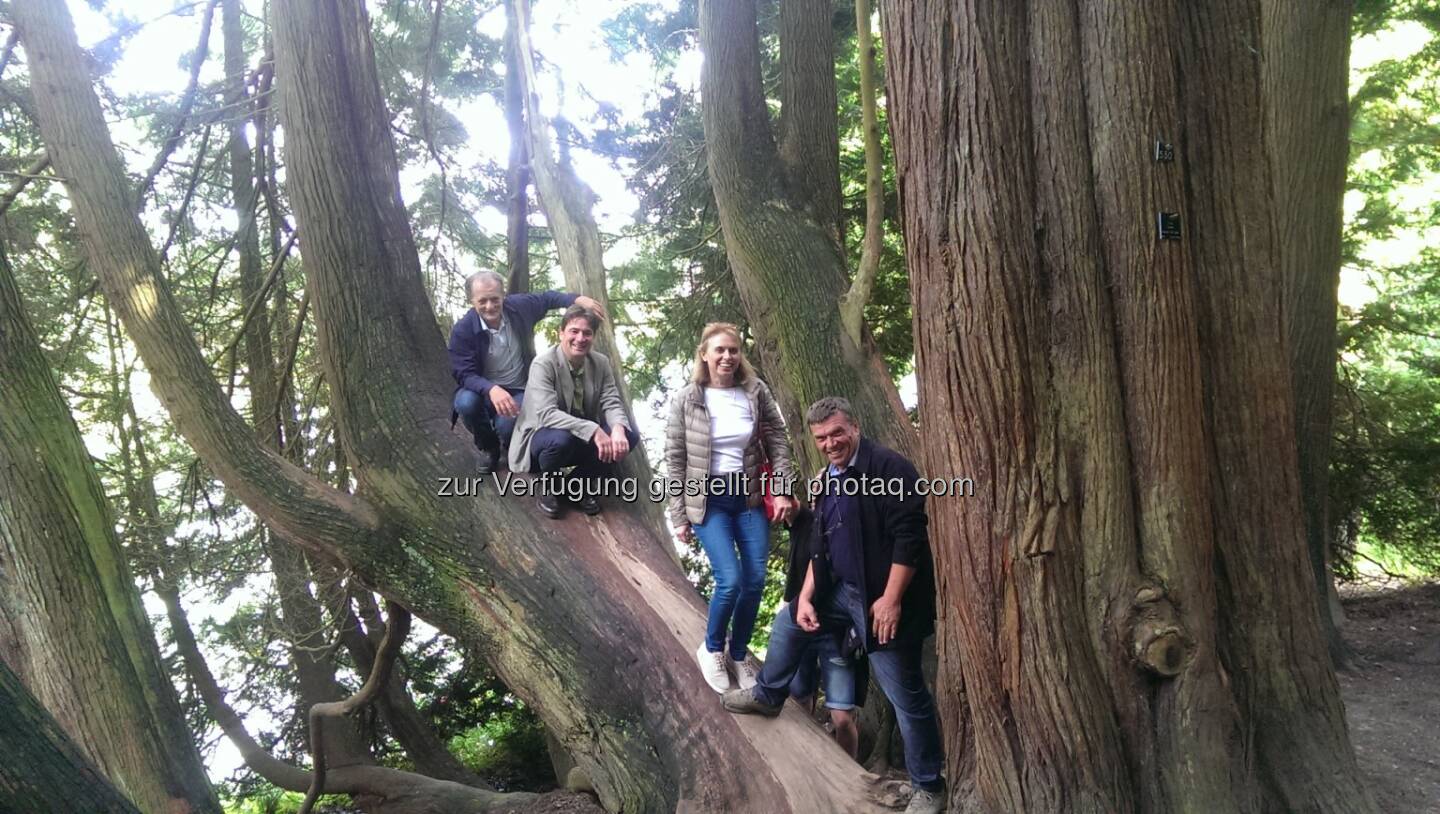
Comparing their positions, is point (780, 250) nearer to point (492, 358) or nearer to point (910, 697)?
point (492, 358)

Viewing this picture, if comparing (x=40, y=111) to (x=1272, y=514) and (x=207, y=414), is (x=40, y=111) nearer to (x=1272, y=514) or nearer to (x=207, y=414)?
(x=207, y=414)

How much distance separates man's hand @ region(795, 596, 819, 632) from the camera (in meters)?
3.91

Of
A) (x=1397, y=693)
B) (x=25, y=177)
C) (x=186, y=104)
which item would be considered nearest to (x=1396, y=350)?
(x=1397, y=693)

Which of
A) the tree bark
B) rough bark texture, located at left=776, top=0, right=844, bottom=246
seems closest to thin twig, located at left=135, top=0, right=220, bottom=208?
the tree bark

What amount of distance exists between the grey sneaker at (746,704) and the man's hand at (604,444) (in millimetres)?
1326

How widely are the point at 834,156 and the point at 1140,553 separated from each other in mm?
4185

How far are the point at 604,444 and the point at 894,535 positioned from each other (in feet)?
5.39

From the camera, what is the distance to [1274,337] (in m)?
3.36

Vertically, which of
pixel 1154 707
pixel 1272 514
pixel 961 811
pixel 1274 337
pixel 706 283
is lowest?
pixel 961 811

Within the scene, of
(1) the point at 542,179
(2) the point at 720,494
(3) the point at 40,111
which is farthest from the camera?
(1) the point at 542,179

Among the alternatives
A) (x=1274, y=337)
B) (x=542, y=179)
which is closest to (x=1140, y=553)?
(x=1274, y=337)

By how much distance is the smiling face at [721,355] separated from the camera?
419 centimetres

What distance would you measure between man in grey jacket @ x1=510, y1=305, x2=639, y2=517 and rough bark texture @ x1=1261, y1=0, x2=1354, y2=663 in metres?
4.13

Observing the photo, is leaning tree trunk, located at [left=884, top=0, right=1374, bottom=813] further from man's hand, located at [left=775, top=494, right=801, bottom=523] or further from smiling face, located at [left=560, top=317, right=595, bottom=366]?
smiling face, located at [left=560, top=317, right=595, bottom=366]
